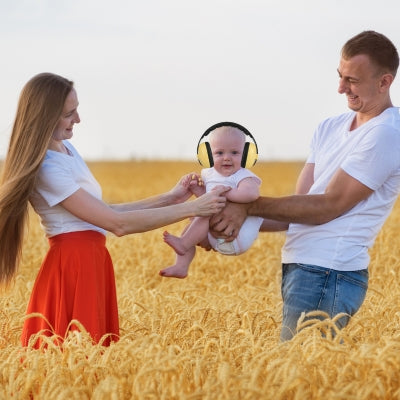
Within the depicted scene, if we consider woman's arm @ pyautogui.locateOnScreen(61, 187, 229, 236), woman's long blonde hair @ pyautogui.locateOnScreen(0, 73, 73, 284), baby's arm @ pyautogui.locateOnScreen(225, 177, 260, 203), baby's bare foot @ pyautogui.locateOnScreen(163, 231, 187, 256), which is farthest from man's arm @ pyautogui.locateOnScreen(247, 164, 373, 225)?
woman's long blonde hair @ pyautogui.locateOnScreen(0, 73, 73, 284)

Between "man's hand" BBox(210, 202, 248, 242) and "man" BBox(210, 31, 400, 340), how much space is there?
157 mm

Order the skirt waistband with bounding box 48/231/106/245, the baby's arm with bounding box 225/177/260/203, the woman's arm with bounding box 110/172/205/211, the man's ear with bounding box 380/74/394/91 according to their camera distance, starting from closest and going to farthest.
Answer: the man's ear with bounding box 380/74/394/91, the skirt waistband with bounding box 48/231/106/245, the baby's arm with bounding box 225/177/260/203, the woman's arm with bounding box 110/172/205/211

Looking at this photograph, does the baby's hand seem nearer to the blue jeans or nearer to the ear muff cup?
the ear muff cup

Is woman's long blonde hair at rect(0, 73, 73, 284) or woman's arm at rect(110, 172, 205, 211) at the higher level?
Result: woman's long blonde hair at rect(0, 73, 73, 284)

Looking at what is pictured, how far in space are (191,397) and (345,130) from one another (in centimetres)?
198

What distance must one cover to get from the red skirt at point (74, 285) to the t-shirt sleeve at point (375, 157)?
151cm

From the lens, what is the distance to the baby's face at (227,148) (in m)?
5.23

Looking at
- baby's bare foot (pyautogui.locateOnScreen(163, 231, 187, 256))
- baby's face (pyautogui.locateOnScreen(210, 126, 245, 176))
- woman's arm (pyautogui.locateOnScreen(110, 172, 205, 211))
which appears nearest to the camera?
baby's face (pyautogui.locateOnScreen(210, 126, 245, 176))

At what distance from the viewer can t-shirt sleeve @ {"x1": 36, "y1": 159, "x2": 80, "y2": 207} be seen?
15.5 ft

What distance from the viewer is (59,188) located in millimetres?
4715

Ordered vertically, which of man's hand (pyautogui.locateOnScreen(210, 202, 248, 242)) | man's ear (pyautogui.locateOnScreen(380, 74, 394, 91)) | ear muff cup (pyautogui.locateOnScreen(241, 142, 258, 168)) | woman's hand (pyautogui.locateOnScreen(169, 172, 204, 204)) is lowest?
man's hand (pyautogui.locateOnScreen(210, 202, 248, 242))

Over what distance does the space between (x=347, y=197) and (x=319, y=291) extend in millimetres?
566

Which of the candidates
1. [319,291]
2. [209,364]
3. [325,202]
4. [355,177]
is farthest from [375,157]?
[209,364]

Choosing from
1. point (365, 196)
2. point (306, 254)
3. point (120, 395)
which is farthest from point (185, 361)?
point (365, 196)
